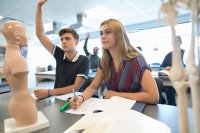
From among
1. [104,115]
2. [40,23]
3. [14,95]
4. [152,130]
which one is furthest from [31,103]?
[40,23]

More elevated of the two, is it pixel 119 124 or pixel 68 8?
pixel 68 8

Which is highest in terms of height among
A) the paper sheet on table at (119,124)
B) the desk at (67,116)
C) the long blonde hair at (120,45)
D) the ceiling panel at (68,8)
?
the ceiling panel at (68,8)

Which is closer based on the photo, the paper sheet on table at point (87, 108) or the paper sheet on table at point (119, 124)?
the paper sheet on table at point (119, 124)

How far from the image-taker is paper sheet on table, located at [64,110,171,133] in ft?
1.59

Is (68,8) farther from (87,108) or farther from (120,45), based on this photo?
(87,108)

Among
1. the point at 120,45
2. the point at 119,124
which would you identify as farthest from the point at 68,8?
the point at 119,124

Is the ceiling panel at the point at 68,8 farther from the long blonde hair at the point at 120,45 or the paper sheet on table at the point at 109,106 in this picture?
the paper sheet on table at the point at 109,106

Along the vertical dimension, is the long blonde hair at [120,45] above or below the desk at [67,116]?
above

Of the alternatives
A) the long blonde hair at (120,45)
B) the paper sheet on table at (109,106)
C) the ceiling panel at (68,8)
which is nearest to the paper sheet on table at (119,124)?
the paper sheet on table at (109,106)

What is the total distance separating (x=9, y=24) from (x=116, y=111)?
0.55 m

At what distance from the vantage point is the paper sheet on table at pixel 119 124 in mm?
485

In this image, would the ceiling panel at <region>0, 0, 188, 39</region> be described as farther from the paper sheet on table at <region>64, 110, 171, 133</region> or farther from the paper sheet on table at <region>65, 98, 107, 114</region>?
the paper sheet on table at <region>64, 110, 171, 133</region>

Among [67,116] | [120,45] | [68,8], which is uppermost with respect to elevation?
[68,8]

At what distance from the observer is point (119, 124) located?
510 mm
